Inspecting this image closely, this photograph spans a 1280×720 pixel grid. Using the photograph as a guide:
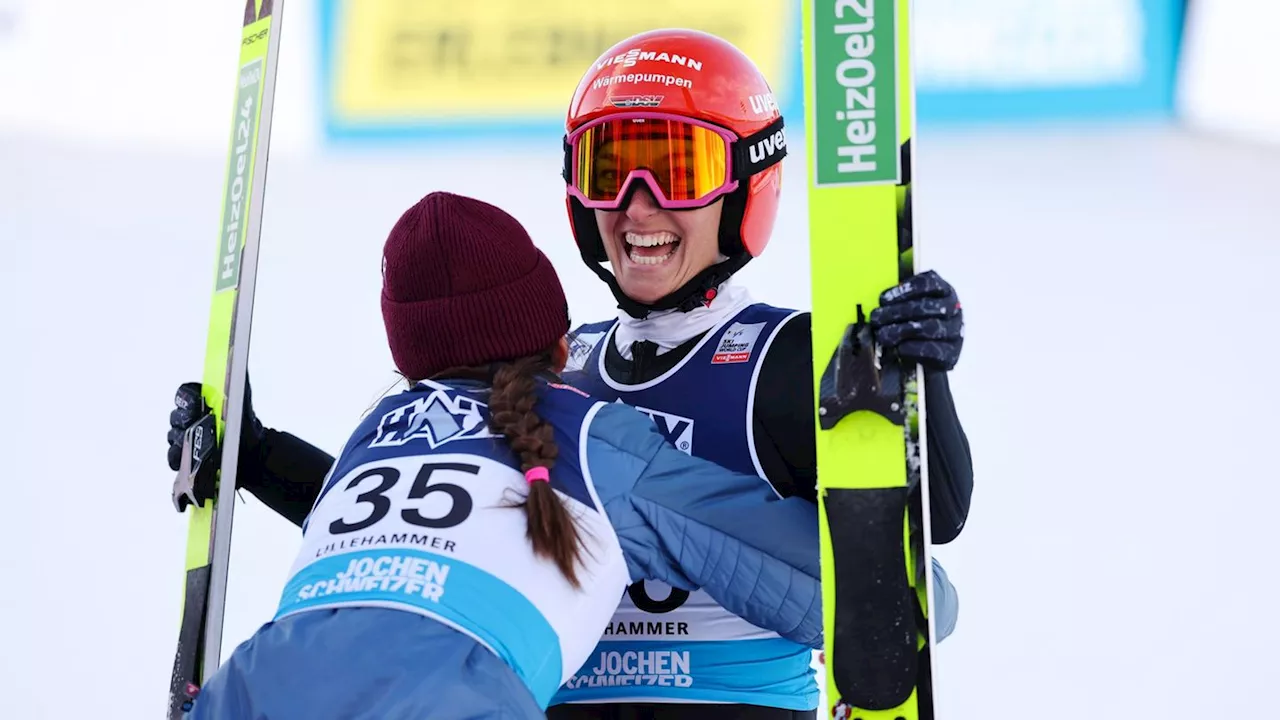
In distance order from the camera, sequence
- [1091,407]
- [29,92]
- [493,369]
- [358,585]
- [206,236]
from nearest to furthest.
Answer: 1. [358,585]
2. [493,369]
3. [1091,407]
4. [206,236]
5. [29,92]

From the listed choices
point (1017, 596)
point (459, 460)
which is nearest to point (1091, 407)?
point (1017, 596)

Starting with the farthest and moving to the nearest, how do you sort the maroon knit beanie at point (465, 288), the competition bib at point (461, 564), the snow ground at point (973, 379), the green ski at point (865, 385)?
1. the snow ground at point (973, 379)
2. the maroon knit beanie at point (465, 288)
3. the green ski at point (865, 385)
4. the competition bib at point (461, 564)

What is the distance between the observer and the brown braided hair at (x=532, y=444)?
5.59 ft

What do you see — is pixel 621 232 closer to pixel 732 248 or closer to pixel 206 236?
pixel 732 248

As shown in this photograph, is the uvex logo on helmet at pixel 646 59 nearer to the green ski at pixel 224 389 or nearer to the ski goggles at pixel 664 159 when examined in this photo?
the ski goggles at pixel 664 159

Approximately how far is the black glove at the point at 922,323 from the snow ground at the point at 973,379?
141cm

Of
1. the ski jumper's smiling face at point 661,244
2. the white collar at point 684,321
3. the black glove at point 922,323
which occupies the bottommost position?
the black glove at point 922,323

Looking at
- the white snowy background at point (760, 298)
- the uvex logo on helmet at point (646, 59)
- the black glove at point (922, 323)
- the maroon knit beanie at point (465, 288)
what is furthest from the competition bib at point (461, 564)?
the uvex logo on helmet at point (646, 59)

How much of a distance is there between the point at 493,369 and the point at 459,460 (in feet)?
0.64

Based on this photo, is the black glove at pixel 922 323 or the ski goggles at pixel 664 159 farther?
the ski goggles at pixel 664 159

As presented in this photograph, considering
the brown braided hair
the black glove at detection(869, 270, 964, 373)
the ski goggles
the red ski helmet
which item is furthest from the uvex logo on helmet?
the black glove at detection(869, 270, 964, 373)

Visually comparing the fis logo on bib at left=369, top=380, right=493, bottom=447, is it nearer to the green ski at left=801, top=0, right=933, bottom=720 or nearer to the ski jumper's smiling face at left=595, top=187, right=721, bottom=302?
the green ski at left=801, top=0, right=933, bottom=720

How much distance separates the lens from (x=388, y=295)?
6.50ft

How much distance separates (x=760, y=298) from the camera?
5938 millimetres
